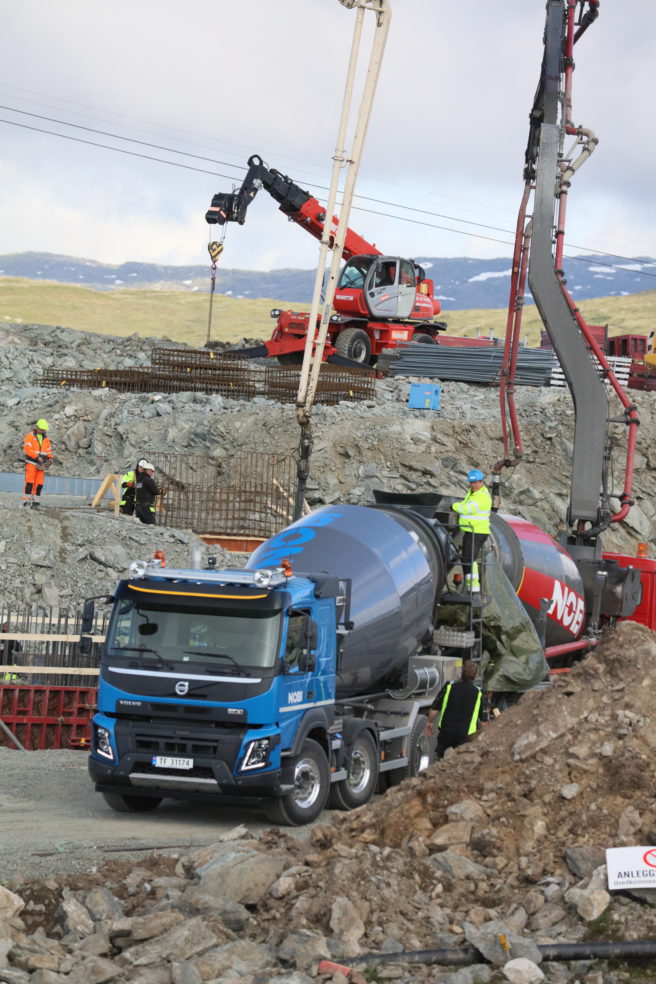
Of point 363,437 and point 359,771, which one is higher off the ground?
point 363,437

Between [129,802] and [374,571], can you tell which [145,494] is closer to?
[374,571]

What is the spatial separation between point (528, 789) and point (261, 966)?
9.25 feet

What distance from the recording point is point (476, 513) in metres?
15.6

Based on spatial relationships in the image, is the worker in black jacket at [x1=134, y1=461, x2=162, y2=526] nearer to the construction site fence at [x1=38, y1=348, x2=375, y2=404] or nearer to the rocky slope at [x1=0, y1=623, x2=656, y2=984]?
the construction site fence at [x1=38, y1=348, x2=375, y2=404]

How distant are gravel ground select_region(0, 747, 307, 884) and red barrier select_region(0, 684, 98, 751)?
3.30 feet

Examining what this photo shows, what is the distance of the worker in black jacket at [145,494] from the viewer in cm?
2606

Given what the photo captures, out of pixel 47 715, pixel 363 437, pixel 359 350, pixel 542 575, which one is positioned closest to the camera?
pixel 47 715

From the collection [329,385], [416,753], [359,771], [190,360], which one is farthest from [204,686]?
[190,360]

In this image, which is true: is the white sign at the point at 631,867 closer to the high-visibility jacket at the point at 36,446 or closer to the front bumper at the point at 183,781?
the front bumper at the point at 183,781

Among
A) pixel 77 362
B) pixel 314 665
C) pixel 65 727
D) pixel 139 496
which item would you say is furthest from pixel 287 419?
pixel 314 665

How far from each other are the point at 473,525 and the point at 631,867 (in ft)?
24.6

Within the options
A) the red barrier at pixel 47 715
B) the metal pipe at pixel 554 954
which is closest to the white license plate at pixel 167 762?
the metal pipe at pixel 554 954

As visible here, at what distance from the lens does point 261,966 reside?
7.86m

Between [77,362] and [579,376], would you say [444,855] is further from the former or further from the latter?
[77,362]
